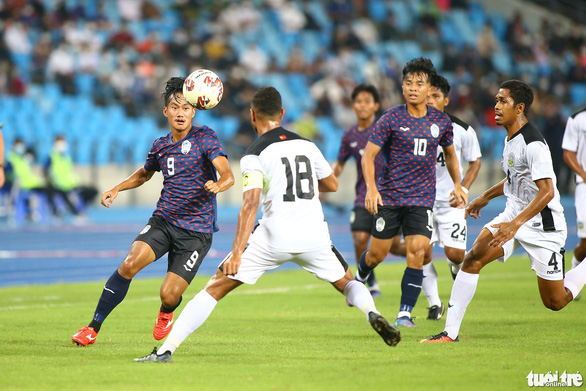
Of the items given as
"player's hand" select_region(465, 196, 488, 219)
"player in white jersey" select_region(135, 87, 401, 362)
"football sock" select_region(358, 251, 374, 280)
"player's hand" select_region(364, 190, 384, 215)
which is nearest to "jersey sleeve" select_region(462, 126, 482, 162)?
"football sock" select_region(358, 251, 374, 280)

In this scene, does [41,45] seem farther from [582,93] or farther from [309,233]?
[309,233]

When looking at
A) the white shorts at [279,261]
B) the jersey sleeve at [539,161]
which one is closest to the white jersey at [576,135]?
the jersey sleeve at [539,161]

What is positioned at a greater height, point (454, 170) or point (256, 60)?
point (256, 60)

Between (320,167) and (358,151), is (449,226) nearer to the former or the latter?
(358,151)

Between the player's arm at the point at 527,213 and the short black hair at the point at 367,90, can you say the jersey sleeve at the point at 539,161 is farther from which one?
the short black hair at the point at 367,90

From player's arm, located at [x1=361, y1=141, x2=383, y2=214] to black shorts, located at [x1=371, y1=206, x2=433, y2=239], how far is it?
0.58m

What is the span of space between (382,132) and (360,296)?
2419 mm

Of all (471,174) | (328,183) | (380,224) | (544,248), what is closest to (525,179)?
(544,248)

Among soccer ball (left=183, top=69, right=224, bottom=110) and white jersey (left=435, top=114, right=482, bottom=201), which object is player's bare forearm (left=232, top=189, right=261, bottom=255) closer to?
soccer ball (left=183, top=69, right=224, bottom=110)

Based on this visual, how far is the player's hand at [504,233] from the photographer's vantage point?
6.90 meters

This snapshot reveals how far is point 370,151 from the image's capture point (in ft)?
27.7

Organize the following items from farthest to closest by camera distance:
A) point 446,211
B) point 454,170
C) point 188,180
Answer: point 446,211
point 454,170
point 188,180

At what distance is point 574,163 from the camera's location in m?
10.2

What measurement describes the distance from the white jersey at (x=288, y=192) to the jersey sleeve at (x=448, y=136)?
249 cm
